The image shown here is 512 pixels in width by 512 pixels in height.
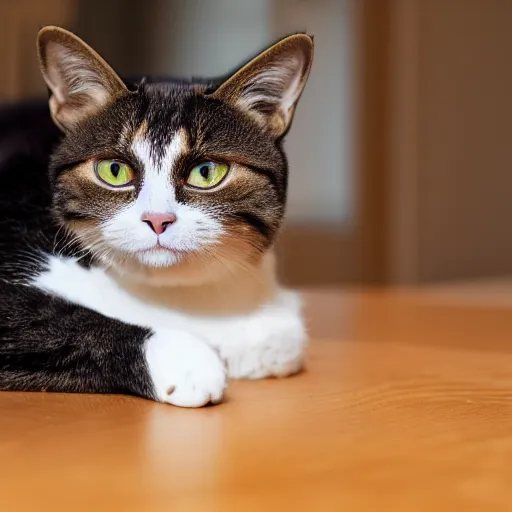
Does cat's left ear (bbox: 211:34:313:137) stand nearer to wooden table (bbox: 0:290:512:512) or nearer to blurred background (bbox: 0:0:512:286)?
wooden table (bbox: 0:290:512:512)

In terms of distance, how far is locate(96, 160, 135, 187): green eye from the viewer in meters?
0.82

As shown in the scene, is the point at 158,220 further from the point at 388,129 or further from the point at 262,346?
the point at 388,129

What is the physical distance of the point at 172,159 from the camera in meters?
0.81

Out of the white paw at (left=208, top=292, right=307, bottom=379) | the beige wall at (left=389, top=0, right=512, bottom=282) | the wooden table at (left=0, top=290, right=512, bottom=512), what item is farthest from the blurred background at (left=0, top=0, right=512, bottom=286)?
the wooden table at (left=0, top=290, right=512, bottom=512)

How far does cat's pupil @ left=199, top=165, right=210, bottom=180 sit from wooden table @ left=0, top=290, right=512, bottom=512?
0.24m

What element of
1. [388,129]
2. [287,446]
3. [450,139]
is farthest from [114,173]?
[450,139]

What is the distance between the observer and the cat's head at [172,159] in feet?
2.64

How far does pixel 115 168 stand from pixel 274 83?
21cm

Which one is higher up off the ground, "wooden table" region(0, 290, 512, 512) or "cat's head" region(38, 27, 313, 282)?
"cat's head" region(38, 27, 313, 282)

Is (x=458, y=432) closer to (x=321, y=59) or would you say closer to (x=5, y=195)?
(x=5, y=195)

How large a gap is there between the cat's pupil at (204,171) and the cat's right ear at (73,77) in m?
0.14

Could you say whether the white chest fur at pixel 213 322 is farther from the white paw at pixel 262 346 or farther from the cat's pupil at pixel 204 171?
the cat's pupil at pixel 204 171

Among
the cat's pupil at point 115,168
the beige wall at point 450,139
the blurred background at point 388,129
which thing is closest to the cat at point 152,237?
the cat's pupil at point 115,168

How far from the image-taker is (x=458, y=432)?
2.31 ft
